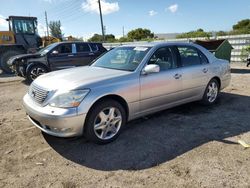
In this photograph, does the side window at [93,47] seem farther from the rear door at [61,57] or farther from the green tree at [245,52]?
the green tree at [245,52]

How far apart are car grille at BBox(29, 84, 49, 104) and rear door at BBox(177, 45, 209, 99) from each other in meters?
2.70

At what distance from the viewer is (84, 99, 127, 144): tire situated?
369 cm

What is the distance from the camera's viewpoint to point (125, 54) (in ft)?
16.1

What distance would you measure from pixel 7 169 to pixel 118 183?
5.04ft

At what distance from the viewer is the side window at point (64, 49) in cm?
1016

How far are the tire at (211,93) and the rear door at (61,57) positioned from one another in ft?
21.0

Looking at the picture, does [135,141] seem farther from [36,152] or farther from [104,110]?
[36,152]

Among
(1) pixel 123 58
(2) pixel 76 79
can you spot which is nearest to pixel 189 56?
(1) pixel 123 58

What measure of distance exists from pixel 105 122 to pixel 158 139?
929 mm

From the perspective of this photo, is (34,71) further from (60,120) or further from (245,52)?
(245,52)

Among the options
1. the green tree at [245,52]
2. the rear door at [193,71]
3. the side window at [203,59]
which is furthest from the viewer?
the green tree at [245,52]

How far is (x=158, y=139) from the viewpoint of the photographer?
13.3 ft

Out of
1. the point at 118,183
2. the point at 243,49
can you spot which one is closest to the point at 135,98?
the point at 118,183

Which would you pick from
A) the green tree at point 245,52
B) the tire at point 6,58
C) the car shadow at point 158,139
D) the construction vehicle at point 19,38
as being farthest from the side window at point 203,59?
the tire at point 6,58
